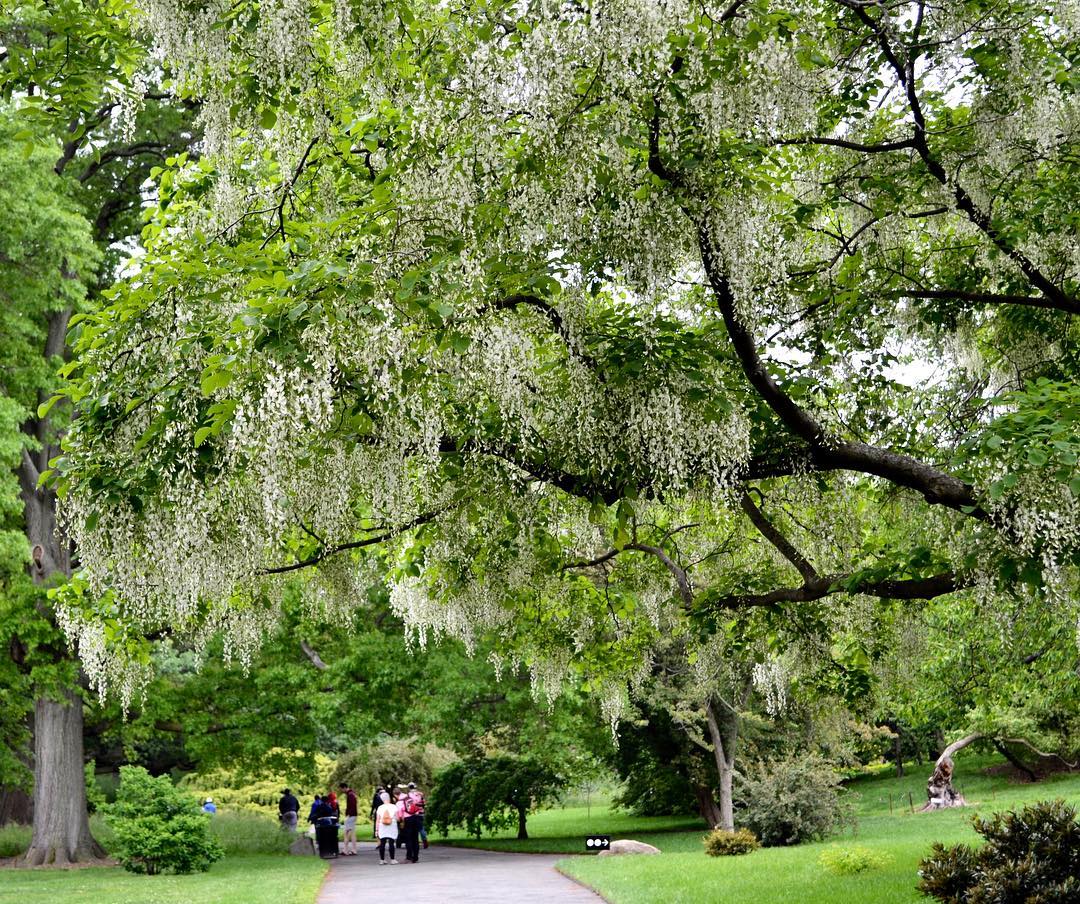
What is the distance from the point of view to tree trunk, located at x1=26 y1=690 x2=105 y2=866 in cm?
1858

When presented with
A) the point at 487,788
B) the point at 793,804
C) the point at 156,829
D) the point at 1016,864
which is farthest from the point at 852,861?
the point at 487,788

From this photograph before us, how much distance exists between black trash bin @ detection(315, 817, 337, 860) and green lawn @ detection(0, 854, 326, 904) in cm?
135

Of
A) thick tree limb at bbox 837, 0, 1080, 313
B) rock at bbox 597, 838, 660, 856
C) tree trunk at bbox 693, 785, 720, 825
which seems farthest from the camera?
tree trunk at bbox 693, 785, 720, 825

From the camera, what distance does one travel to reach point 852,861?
13203mm

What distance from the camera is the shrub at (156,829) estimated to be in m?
17.3

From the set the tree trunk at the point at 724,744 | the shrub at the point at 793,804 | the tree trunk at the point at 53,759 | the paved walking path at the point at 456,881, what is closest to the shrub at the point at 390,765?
the paved walking path at the point at 456,881

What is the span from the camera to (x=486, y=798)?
2309 centimetres

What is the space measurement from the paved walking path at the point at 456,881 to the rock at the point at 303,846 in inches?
80.1

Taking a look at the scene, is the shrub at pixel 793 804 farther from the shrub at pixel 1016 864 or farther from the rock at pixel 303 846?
the shrub at pixel 1016 864

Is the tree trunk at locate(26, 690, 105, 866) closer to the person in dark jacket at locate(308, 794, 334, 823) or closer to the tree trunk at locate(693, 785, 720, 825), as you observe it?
the person in dark jacket at locate(308, 794, 334, 823)

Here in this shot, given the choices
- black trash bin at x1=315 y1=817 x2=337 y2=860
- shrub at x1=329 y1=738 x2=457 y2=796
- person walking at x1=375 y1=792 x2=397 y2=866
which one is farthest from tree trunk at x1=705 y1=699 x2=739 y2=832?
black trash bin at x1=315 y1=817 x2=337 y2=860

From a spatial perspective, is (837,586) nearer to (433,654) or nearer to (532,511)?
(532,511)

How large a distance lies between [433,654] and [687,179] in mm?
15231

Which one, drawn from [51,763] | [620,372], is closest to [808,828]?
[51,763]
